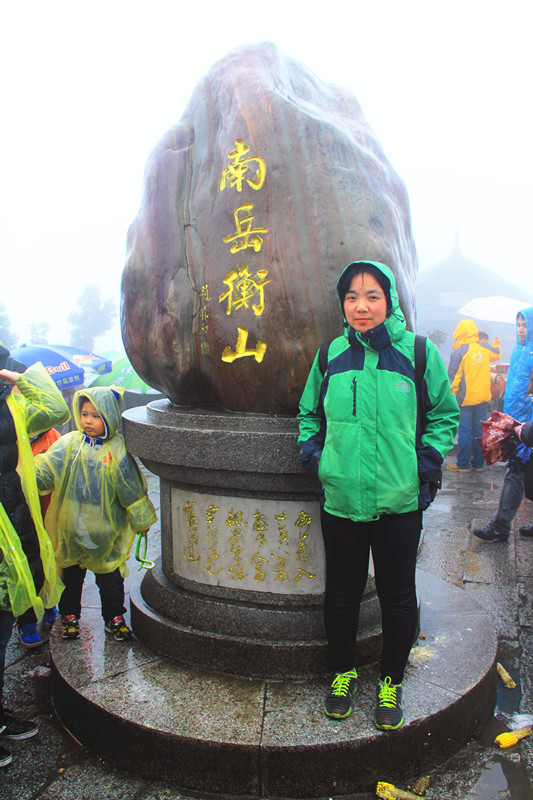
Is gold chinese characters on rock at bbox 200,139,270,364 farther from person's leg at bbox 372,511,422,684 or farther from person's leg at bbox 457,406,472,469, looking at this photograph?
person's leg at bbox 457,406,472,469

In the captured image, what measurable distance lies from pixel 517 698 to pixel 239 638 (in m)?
1.29

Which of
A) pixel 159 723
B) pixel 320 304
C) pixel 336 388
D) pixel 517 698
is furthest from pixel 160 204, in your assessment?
pixel 517 698

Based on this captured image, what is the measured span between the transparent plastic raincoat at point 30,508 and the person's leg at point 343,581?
1146mm

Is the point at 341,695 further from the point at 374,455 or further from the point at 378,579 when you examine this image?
the point at 374,455

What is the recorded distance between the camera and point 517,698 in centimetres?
249

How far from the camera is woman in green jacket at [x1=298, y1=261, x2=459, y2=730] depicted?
1893 mm

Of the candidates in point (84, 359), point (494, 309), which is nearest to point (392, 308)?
point (84, 359)

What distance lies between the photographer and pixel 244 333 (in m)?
2.41

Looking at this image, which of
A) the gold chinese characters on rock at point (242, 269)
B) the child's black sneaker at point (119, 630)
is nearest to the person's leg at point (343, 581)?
the gold chinese characters on rock at point (242, 269)

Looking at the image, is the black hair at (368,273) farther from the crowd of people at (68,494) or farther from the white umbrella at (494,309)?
the white umbrella at (494,309)

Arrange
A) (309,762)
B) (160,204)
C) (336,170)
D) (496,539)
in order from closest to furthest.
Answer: (309,762) → (336,170) → (160,204) → (496,539)

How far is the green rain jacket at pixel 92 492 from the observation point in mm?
2568

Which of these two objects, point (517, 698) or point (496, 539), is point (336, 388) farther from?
point (496, 539)

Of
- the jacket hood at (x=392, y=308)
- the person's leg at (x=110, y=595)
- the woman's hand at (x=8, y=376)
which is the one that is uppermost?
the jacket hood at (x=392, y=308)
